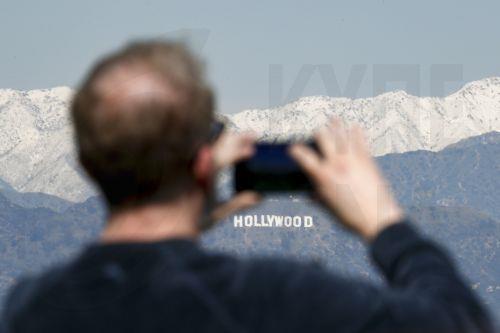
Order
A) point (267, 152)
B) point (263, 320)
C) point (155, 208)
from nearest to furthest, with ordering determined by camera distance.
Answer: point (263, 320), point (155, 208), point (267, 152)

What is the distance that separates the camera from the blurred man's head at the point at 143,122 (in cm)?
369

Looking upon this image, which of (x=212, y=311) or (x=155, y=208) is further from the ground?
(x=155, y=208)

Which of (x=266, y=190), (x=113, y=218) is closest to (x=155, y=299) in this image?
(x=113, y=218)

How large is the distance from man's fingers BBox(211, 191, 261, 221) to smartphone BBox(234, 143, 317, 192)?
0.11 ft

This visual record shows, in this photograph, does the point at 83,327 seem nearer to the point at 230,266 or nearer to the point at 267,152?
the point at 230,266

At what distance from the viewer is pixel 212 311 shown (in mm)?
3600

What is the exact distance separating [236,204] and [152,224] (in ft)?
1.66

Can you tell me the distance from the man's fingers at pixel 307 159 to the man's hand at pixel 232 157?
0.17m

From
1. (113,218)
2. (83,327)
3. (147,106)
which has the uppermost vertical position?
(147,106)

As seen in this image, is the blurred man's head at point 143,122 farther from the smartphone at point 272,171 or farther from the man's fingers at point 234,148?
the smartphone at point 272,171

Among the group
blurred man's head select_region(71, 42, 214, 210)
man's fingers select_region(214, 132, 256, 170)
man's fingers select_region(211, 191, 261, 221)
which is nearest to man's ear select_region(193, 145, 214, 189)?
blurred man's head select_region(71, 42, 214, 210)

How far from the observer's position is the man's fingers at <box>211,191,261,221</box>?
419 centimetres

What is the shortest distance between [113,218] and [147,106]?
0.40 metres

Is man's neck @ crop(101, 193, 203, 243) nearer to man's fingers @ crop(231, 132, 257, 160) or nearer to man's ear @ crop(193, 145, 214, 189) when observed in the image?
man's ear @ crop(193, 145, 214, 189)
